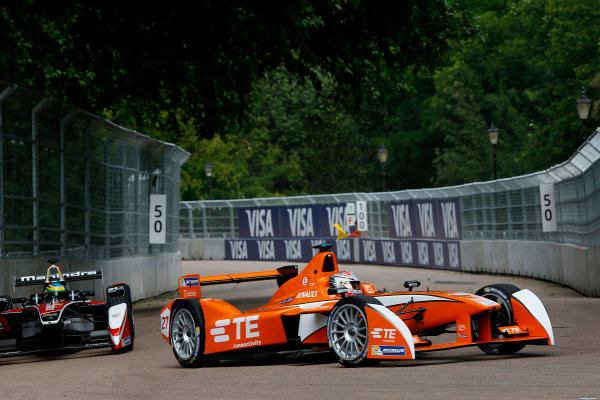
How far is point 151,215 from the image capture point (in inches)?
848

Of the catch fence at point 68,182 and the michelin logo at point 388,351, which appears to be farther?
the catch fence at point 68,182

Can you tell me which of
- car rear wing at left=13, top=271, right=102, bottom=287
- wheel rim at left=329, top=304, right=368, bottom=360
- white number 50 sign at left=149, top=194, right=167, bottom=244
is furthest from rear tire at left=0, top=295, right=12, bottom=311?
white number 50 sign at left=149, top=194, right=167, bottom=244

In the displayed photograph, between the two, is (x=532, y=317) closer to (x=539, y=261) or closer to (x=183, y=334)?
(x=183, y=334)

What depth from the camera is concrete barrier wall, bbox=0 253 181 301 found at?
15.9m

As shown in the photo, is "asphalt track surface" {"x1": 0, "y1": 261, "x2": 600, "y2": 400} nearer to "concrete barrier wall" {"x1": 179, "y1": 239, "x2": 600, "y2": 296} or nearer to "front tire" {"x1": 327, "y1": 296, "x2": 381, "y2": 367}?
"front tire" {"x1": 327, "y1": 296, "x2": 381, "y2": 367}

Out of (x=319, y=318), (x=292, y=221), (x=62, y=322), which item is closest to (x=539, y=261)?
(x=62, y=322)

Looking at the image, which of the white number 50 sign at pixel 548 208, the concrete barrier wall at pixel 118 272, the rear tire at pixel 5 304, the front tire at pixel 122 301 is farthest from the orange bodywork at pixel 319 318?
the white number 50 sign at pixel 548 208

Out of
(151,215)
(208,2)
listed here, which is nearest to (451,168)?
(151,215)

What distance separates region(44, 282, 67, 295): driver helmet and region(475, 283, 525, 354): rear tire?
5723mm

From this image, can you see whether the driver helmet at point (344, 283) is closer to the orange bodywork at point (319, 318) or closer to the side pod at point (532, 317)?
the orange bodywork at point (319, 318)

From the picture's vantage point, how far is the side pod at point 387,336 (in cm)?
897

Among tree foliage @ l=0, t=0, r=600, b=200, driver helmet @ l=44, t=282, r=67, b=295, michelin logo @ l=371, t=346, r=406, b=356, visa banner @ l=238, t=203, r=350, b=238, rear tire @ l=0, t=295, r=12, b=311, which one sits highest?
tree foliage @ l=0, t=0, r=600, b=200

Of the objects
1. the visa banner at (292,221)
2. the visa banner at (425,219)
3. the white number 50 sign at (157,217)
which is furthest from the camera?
the visa banner at (292,221)

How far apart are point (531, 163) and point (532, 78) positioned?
35.9 feet
